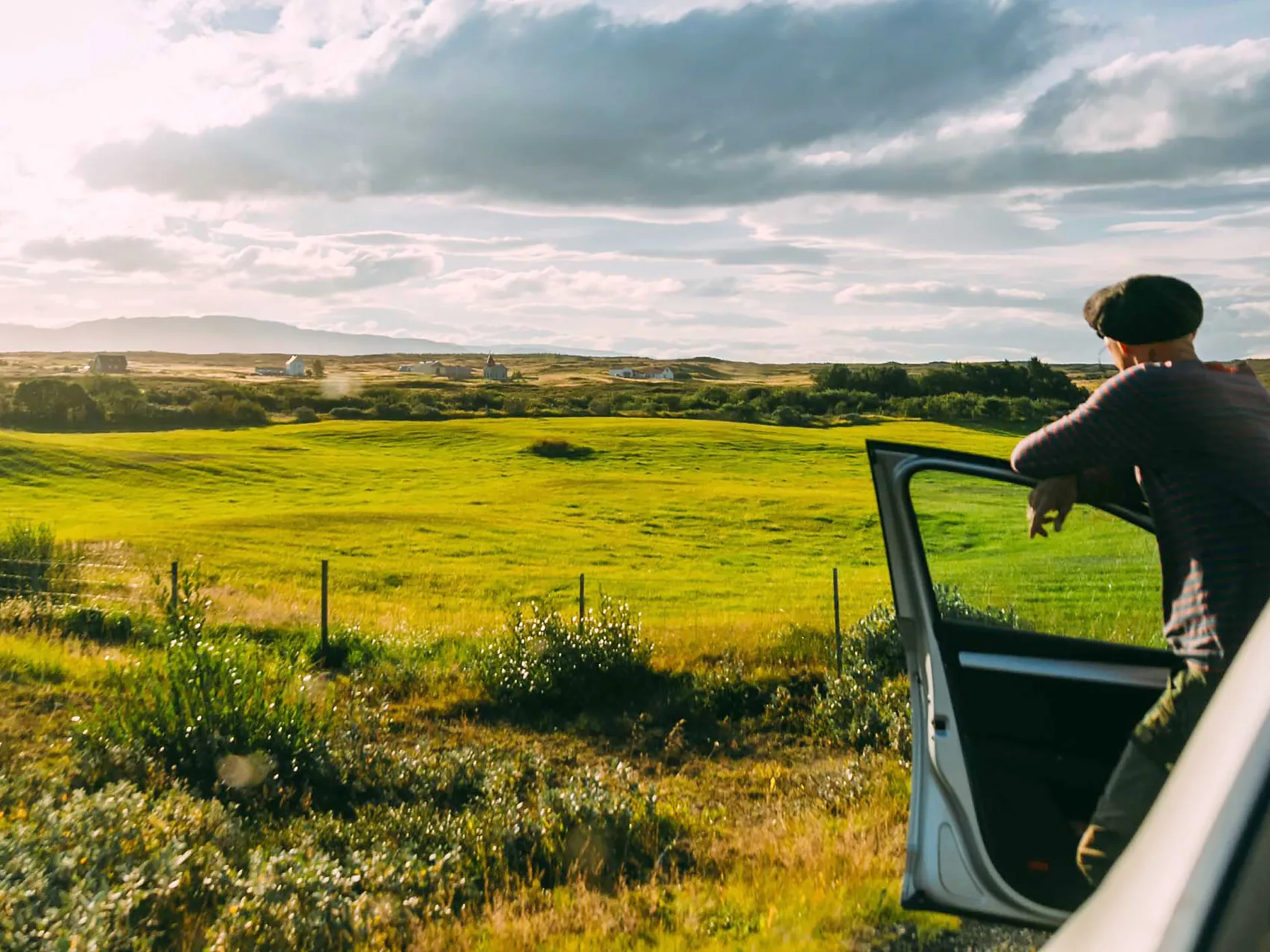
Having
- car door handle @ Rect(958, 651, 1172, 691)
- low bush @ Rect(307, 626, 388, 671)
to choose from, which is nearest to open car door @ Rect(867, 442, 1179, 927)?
car door handle @ Rect(958, 651, 1172, 691)

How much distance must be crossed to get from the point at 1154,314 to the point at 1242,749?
217 centimetres

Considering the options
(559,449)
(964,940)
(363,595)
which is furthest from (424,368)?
(964,940)

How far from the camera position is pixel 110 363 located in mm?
140250

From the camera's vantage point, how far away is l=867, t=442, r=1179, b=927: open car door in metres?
3.84

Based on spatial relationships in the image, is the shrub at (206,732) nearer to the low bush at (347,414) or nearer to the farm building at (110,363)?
the low bush at (347,414)

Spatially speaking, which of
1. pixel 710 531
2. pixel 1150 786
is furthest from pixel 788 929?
pixel 710 531

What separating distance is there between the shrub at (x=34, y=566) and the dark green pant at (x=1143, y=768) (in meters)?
18.1

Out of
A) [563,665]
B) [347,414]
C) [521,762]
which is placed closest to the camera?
[521,762]

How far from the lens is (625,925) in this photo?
5410 millimetres

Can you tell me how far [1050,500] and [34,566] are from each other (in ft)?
64.6

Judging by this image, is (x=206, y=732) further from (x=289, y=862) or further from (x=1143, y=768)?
(x=1143, y=768)

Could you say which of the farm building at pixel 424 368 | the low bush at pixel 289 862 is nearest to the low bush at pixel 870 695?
the low bush at pixel 289 862

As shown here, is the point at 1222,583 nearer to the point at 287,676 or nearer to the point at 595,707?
the point at 287,676

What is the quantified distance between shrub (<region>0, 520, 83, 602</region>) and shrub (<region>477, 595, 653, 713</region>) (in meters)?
9.28
